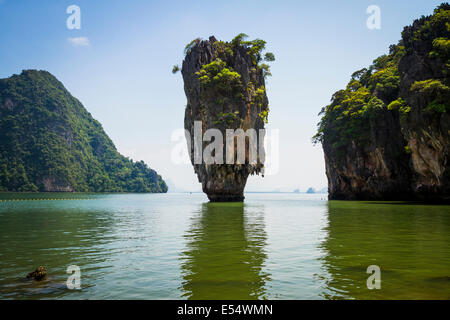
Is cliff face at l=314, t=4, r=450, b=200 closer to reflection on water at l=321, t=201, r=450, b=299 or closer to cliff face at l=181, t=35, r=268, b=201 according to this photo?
cliff face at l=181, t=35, r=268, b=201

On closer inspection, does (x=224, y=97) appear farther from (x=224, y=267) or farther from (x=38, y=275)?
(x=38, y=275)

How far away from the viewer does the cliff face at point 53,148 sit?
12044 cm

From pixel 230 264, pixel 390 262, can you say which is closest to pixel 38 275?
pixel 230 264

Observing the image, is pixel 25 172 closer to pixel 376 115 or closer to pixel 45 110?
pixel 45 110

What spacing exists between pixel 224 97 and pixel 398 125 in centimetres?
2308

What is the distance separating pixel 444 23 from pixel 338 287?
126 feet

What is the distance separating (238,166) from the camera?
143 ft

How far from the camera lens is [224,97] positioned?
43.8m

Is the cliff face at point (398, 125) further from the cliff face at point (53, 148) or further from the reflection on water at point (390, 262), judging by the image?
the cliff face at point (53, 148)

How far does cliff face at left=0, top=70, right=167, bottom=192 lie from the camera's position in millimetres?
120438

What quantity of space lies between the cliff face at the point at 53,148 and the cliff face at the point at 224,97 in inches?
3659

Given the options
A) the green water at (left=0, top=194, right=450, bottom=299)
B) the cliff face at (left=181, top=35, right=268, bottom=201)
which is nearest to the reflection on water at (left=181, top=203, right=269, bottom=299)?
the green water at (left=0, top=194, right=450, bottom=299)
